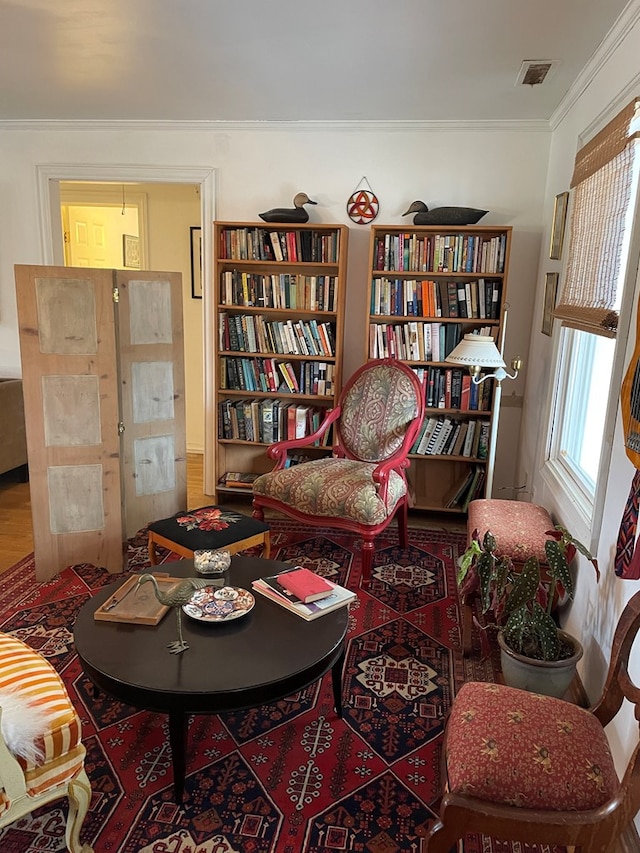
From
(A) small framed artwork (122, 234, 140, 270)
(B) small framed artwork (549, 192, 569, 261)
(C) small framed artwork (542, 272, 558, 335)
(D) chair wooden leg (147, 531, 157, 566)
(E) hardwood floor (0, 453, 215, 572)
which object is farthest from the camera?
(A) small framed artwork (122, 234, 140, 270)

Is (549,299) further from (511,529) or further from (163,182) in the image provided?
(163,182)

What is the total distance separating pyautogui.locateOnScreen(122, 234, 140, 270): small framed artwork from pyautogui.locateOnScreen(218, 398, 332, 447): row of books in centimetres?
205

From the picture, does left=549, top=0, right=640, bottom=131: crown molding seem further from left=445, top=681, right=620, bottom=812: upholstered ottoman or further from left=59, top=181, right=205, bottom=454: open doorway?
left=59, top=181, right=205, bottom=454: open doorway

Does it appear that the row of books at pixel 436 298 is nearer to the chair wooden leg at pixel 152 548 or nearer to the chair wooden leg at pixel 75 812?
the chair wooden leg at pixel 152 548

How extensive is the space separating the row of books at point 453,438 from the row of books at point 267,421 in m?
0.62

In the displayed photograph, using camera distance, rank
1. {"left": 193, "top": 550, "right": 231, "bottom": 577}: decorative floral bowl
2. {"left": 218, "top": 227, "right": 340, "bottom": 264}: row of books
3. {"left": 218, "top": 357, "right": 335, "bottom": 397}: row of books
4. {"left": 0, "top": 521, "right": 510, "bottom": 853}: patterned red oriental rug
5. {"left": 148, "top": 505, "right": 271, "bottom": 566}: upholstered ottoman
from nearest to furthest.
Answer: {"left": 0, "top": 521, "right": 510, "bottom": 853}: patterned red oriental rug
{"left": 193, "top": 550, "right": 231, "bottom": 577}: decorative floral bowl
{"left": 148, "top": 505, "right": 271, "bottom": 566}: upholstered ottoman
{"left": 218, "top": 227, "right": 340, "bottom": 264}: row of books
{"left": 218, "top": 357, "right": 335, "bottom": 397}: row of books

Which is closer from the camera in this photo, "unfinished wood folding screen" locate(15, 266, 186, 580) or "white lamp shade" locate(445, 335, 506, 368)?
"unfinished wood folding screen" locate(15, 266, 186, 580)

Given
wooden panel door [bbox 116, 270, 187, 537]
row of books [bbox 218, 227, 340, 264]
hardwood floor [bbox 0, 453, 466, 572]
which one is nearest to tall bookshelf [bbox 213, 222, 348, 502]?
row of books [bbox 218, 227, 340, 264]

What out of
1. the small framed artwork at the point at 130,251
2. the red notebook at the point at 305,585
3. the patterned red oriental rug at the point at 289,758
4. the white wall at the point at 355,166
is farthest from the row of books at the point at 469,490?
the small framed artwork at the point at 130,251

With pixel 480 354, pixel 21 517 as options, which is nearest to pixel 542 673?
pixel 480 354

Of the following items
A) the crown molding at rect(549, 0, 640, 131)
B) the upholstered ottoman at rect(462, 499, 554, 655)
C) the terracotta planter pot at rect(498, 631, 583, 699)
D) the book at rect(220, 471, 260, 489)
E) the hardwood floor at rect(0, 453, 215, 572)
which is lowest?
the hardwood floor at rect(0, 453, 215, 572)

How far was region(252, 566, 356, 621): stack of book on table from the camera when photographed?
192cm

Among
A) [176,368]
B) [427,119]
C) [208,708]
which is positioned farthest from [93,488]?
[427,119]

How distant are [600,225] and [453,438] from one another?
175 centimetres
